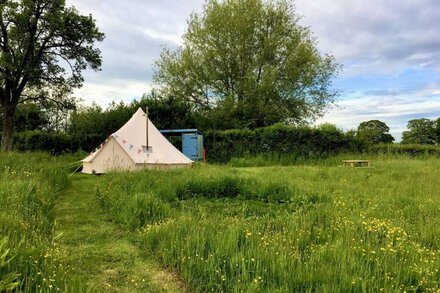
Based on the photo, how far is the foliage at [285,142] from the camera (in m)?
18.1

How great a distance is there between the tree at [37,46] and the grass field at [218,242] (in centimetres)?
1510

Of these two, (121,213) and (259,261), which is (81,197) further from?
(259,261)

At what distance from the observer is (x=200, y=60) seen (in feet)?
83.8

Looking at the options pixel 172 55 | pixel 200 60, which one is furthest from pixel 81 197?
pixel 172 55

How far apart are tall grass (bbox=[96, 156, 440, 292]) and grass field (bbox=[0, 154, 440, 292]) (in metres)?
0.01

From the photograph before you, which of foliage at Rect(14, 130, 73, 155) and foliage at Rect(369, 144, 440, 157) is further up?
foliage at Rect(14, 130, 73, 155)

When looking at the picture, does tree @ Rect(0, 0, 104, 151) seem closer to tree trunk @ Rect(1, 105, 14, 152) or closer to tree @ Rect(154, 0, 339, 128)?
tree trunk @ Rect(1, 105, 14, 152)

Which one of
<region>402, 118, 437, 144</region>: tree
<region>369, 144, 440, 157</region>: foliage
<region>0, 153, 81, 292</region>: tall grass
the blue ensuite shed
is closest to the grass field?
<region>0, 153, 81, 292</region>: tall grass

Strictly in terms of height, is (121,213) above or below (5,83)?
below

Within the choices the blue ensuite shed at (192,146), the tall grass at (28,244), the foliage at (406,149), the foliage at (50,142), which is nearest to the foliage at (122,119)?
the foliage at (50,142)

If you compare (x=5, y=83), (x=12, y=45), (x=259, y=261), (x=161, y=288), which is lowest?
(x=161, y=288)

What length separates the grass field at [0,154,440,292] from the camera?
3.07 m

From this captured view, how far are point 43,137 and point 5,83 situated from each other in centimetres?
393

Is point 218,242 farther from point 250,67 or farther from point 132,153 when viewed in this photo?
point 250,67
